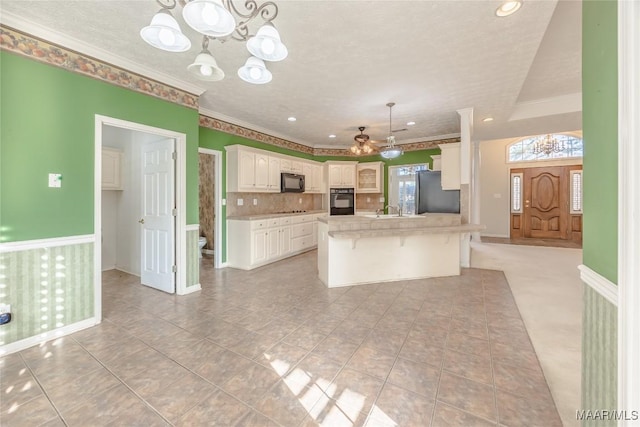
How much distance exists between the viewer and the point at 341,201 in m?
6.88

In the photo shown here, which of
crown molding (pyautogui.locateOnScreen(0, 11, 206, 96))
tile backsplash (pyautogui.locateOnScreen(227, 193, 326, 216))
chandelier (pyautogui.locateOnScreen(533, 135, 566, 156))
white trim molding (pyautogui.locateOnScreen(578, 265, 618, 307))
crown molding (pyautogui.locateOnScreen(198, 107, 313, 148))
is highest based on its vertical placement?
chandelier (pyautogui.locateOnScreen(533, 135, 566, 156))

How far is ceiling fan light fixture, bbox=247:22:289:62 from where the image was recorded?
5.39 ft

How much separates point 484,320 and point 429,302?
581 mm

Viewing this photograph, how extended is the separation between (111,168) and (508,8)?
18.0 ft

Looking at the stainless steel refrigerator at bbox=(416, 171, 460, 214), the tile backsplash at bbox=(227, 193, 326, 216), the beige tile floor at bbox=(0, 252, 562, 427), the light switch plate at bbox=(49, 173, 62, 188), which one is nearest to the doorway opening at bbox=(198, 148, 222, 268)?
the tile backsplash at bbox=(227, 193, 326, 216)

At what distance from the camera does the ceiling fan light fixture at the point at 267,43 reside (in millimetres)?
1644

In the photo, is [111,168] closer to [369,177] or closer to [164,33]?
[164,33]


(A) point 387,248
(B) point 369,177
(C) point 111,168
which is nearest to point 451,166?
(A) point 387,248

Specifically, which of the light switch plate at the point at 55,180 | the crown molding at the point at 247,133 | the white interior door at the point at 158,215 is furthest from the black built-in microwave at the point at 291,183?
the light switch plate at the point at 55,180

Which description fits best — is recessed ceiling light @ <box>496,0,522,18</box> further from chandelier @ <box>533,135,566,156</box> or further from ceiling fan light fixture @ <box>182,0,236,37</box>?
chandelier @ <box>533,135,566,156</box>

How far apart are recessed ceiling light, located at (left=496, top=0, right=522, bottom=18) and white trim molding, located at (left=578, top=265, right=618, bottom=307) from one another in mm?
1964

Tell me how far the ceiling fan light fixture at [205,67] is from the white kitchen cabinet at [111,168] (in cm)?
326

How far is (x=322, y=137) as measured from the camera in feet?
20.1
